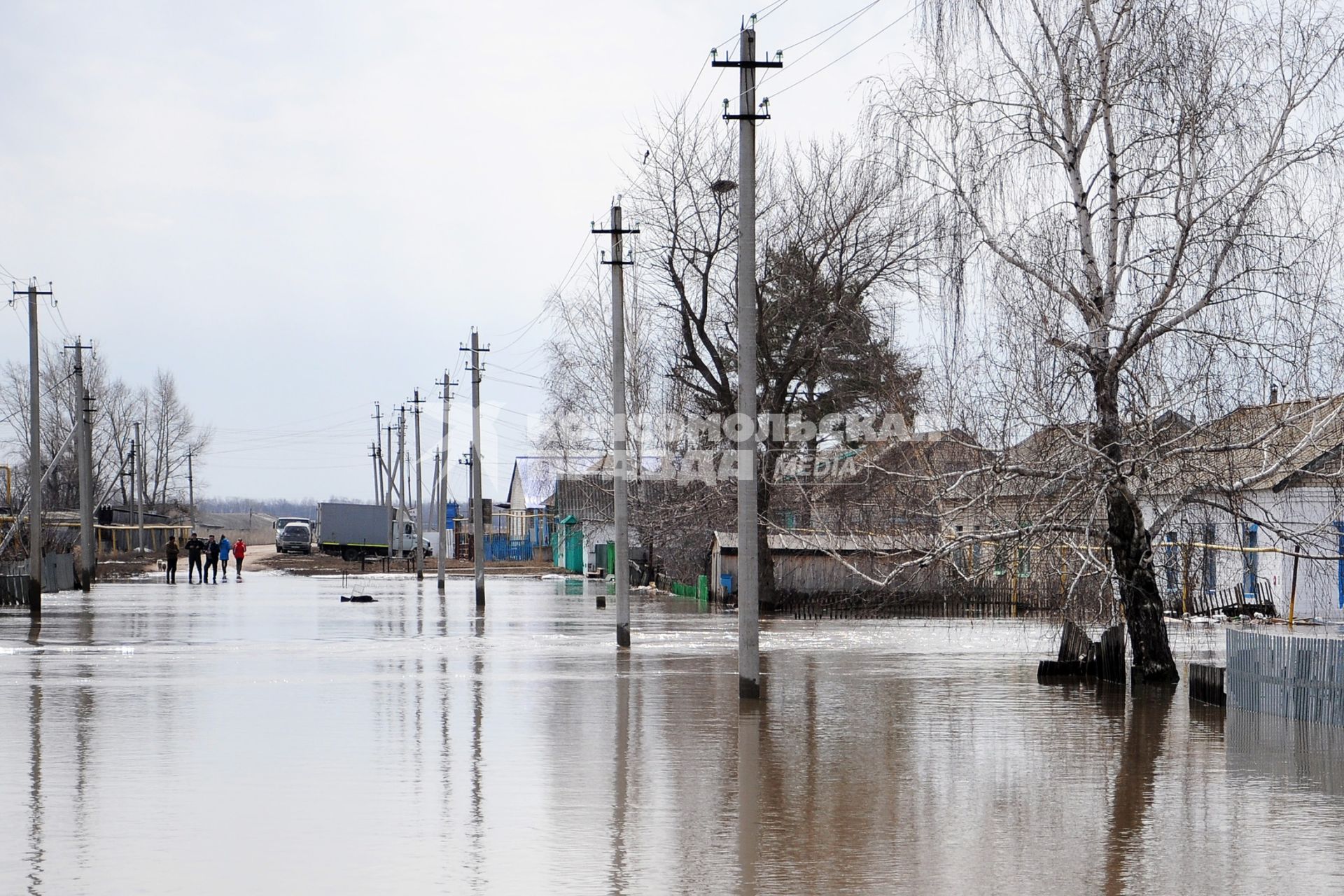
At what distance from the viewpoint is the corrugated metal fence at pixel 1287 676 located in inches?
629

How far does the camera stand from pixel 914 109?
19.7 m

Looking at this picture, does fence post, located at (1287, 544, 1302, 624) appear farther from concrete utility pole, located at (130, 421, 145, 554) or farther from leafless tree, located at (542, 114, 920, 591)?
concrete utility pole, located at (130, 421, 145, 554)

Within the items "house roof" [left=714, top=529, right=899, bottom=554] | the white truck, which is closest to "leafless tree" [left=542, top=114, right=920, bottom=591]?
"house roof" [left=714, top=529, right=899, bottom=554]

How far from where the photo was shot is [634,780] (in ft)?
40.5

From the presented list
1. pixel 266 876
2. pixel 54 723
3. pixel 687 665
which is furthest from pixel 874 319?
pixel 266 876

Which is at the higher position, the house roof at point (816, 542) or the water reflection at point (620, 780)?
the house roof at point (816, 542)

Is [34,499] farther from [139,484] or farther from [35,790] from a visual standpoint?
[139,484]

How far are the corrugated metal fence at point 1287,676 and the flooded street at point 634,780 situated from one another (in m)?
0.46

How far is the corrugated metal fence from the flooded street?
46cm

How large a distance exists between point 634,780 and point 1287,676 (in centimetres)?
812

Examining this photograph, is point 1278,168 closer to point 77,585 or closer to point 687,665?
point 687,665

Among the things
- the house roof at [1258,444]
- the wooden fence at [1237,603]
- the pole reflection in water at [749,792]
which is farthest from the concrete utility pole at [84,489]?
the house roof at [1258,444]

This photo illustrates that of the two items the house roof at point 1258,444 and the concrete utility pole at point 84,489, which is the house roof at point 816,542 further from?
the concrete utility pole at point 84,489

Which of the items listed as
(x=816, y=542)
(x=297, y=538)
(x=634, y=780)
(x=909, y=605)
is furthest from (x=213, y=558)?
(x=634, y=780)
